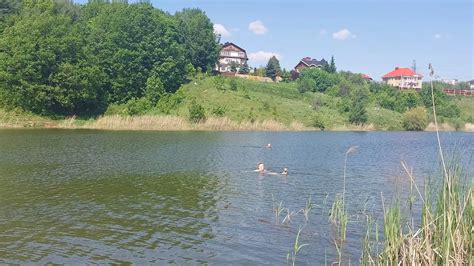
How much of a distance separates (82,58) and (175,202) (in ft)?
210

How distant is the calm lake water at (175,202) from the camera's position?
45.8ft

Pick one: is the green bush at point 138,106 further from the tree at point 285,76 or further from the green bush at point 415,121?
the tree at point 285,76

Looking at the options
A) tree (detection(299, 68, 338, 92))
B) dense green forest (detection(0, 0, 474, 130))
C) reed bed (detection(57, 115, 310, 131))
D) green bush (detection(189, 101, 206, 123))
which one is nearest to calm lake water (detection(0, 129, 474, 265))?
reed bed (detection(57, 115, 310, 131))

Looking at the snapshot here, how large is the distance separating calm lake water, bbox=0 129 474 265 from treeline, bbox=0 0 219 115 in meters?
34.3

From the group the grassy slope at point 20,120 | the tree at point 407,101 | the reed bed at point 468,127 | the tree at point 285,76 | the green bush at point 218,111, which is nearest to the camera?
the grassy slope at point 20,120

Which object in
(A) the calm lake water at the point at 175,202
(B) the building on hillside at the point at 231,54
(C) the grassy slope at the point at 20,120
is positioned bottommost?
(A) the calm lake water at the point at 175,202

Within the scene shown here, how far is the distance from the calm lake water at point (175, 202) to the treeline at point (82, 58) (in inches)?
1352

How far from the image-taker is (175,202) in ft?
69.2

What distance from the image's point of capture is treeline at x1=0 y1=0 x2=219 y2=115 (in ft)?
236

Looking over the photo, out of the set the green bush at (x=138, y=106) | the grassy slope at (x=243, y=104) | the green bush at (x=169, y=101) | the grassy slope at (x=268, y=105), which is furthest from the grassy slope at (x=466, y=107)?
the green bush at (x=138, y=106)

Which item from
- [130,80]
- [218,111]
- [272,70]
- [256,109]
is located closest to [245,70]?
[272,70]

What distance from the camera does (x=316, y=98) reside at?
100 metres

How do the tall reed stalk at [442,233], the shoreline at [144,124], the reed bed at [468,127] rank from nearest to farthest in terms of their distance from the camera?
the tall reed stalk at [442,233] → the shoreline at [144,124] → the reed bed at [468,127]

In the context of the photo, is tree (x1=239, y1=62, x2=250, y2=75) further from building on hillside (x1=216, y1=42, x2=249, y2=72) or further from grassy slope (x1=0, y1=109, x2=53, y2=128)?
grassy slope (x1=0, y1=109, x2=53, y2=128)
